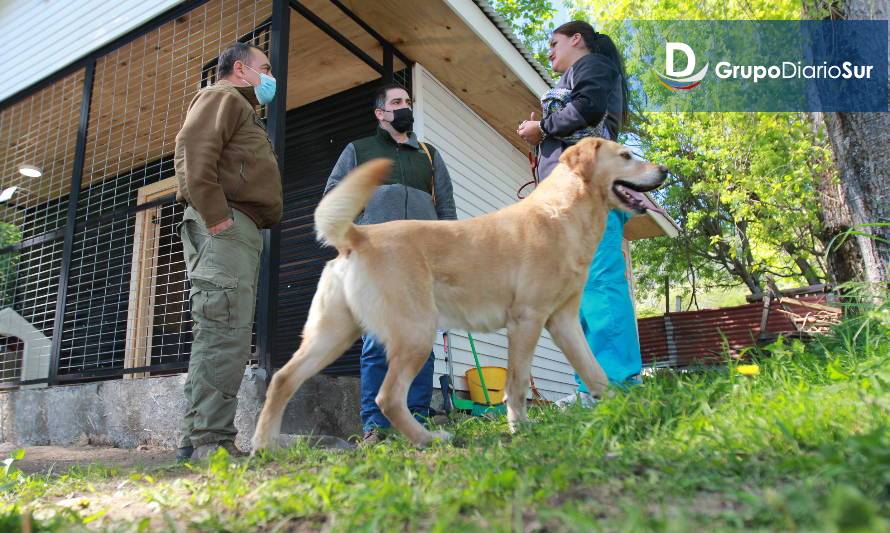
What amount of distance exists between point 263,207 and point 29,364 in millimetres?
6745

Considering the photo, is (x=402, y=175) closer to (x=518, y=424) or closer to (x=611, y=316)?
(x=611, y=316)

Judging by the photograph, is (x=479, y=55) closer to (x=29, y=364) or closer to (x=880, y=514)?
(x=880, y=514)

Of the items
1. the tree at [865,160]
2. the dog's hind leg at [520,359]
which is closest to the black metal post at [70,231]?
the dog's hind leg at [520,359]

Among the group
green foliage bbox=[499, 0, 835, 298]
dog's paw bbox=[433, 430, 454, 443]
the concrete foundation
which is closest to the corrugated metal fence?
green foliage bbox=[499, 0, 835, 298]

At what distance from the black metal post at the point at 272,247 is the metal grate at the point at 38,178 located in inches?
153

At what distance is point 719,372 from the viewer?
120 inches

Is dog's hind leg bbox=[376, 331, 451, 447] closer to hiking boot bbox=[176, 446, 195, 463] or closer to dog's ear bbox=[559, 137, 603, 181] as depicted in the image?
hiking boot bbox=[176, 446, 195, 463]

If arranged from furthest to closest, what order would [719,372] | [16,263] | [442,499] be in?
[16,263] < [719,372] < [442,499]

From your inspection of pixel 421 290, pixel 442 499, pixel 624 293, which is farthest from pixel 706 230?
pixel 442 499

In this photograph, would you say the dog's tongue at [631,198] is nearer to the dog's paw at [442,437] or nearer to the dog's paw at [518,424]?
the dog's paw at [518,424]

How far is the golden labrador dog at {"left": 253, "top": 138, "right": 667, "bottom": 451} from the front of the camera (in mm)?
3014

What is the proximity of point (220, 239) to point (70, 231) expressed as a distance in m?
4.38

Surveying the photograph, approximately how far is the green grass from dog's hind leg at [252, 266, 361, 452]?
0.29m

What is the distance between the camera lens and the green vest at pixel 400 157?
4.42 metres
